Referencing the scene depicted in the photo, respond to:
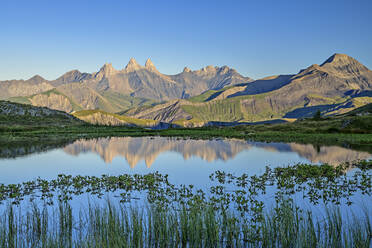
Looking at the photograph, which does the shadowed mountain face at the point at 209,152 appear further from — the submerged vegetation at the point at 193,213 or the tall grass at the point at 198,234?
the tall grass at the point at 198,234

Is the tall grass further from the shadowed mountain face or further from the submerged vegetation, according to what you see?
the shadowed mountain face

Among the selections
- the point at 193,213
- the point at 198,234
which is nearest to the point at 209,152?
the point at 193,213

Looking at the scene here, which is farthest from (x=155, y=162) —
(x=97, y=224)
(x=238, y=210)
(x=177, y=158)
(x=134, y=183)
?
(x=97, y=224)

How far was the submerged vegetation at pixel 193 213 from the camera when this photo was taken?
15.8 m

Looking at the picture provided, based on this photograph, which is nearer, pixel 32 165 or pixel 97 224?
pixel 97 224

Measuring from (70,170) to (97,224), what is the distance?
90.8 ft

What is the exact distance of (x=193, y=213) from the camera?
16.9 metres

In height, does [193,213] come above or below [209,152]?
above

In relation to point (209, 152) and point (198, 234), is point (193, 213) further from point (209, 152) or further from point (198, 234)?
point (209, 152)

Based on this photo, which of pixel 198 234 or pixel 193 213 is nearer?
pixel 198 234

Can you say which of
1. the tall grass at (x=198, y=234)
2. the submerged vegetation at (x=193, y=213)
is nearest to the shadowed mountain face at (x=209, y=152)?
the submerged vegetation at (x=193, y=213)

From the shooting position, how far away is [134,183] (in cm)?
3172

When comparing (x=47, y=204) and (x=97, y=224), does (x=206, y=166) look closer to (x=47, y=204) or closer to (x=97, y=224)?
(x=47, y=204)

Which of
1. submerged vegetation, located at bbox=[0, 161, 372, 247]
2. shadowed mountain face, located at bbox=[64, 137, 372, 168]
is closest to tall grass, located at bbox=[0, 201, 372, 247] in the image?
submerged vegetation, located at bbox=[0, 161, 372, 247]
